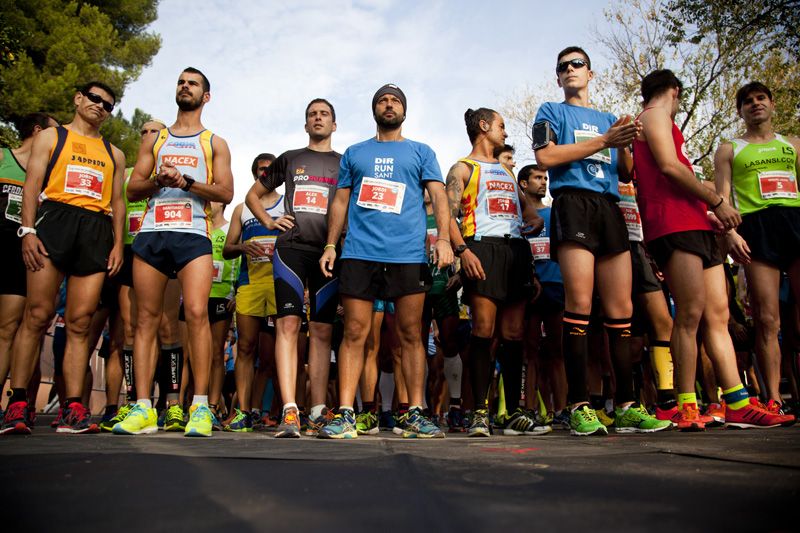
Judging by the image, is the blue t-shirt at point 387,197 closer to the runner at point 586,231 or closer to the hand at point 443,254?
the hand at point 443,254

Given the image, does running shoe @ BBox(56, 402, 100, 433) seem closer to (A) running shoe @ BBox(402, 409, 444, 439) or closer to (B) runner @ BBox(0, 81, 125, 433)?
(B) runner @ BBox(0, 81, 125, 433)

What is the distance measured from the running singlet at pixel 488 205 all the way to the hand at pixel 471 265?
17.2 inches

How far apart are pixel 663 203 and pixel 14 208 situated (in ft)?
A: 16.8

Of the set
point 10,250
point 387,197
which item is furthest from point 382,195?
point 10,250

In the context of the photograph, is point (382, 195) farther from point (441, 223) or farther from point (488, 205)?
point (488, 205)

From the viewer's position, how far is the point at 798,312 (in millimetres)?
5797

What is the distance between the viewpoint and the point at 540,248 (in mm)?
6652

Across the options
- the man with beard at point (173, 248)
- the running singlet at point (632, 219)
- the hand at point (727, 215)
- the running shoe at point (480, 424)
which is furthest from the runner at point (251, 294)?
the hand at point (727, 215)

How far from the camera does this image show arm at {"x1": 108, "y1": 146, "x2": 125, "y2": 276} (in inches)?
195

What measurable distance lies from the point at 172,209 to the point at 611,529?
13.3 feet

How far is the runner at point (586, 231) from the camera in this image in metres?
4.41

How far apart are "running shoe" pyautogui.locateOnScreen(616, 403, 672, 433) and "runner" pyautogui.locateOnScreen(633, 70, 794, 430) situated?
187 mm

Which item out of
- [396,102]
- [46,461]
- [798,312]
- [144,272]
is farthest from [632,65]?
[46,461]

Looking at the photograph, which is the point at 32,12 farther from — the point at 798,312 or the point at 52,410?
the point at 798,312
